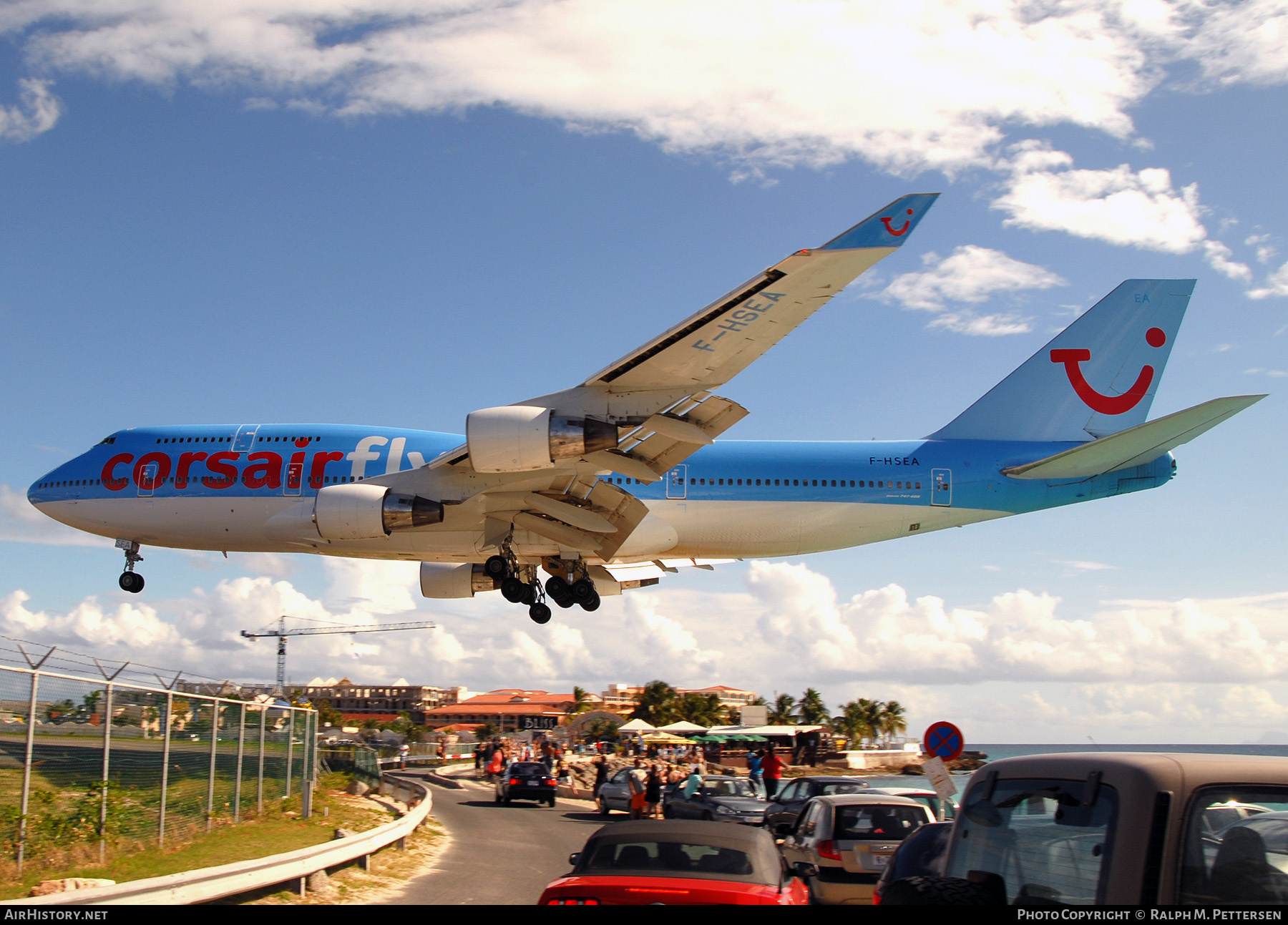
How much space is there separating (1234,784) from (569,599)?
845 inches

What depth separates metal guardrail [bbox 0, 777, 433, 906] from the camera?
7754 mm

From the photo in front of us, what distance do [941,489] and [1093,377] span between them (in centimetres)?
647

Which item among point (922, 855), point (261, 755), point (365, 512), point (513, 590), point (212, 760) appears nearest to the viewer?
point (922, 855)

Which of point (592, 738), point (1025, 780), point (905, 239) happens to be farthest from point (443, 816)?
point (592, 738)

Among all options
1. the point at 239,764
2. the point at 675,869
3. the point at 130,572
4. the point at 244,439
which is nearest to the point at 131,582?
the point at 130,572

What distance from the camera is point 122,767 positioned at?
12.7m

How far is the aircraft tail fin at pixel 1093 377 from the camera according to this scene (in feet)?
84.3

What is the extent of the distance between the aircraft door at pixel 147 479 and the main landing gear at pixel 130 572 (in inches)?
80.7

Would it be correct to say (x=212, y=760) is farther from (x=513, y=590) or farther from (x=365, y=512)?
(x=513, y=590)

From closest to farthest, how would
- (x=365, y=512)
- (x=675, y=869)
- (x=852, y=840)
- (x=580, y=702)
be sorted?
(x=675, y=869), (x=852, y=840), (x=365, y=512), (x=580, y=702)

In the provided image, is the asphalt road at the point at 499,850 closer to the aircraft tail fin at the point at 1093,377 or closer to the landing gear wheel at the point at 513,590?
the landing gear wheel at the point at 513,590

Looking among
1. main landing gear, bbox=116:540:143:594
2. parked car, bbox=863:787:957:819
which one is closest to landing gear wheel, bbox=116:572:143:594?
main landing gear, bbox=116:540:143:594

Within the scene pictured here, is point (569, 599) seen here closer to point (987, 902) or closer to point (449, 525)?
point (449, 525)

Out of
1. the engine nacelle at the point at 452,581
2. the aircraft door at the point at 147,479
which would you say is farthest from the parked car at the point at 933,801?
the aircraft door at the point at 147,479
